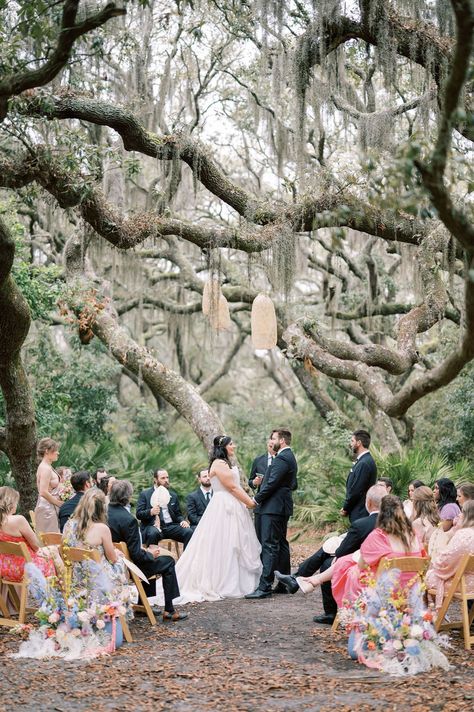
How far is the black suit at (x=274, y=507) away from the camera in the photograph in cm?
870

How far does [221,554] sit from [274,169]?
9.96m

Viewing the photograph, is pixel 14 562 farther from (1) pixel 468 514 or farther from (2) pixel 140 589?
(1) pixel 468 514

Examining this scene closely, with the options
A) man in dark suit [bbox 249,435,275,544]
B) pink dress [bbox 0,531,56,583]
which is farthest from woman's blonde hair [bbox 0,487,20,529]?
man in dark suit [bbox 249,435,275,544]

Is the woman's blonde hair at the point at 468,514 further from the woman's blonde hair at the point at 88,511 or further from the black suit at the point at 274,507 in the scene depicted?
the woman's blonde hair at the point at 88,511

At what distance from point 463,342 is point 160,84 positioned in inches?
351

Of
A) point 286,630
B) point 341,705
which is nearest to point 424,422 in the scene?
point 286,630

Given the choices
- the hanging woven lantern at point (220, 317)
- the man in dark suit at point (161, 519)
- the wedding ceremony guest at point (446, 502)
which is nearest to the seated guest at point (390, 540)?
the wedding ceremony guest at point (446, 502)

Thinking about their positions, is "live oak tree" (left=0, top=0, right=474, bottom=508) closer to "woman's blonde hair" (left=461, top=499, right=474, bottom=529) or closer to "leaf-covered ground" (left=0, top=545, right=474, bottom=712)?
"woman's blonde hair" (left=461, top=499, right=474, bottom=529)

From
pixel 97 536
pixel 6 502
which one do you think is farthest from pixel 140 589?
pixel 6 502

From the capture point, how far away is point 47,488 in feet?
28.6

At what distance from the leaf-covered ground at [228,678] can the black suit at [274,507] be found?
142cm

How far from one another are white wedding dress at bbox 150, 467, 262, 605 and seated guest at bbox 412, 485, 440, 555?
1869mm

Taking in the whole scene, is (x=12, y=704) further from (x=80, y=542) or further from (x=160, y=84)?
(x=160, y=84)

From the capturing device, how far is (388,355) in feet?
36.7
